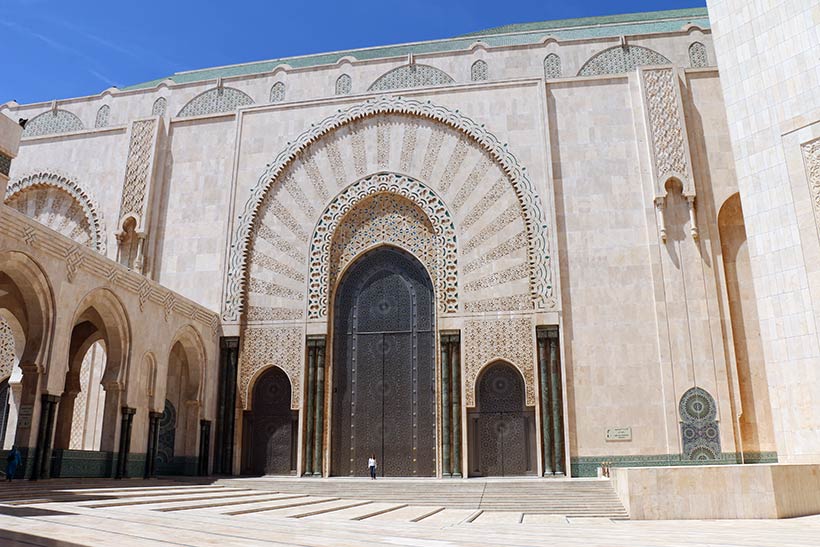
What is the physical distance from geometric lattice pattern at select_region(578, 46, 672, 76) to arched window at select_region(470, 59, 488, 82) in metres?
1.37

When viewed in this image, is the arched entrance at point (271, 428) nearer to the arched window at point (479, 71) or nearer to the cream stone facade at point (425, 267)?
the cream stone facade at point (425, 267)

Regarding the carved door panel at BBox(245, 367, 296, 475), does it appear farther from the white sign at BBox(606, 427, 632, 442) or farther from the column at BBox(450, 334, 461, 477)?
the white sign at BBox(606, 427, 632, 442)

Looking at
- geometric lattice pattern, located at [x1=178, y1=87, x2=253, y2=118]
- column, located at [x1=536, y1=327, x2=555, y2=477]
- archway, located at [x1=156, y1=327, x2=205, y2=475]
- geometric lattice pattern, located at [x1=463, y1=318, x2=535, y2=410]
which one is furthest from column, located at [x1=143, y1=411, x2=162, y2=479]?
geometric lattice pattern, located at [x1=178, y1=87, x2=253, y2=118]

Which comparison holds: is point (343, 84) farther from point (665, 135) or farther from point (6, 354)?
point (6, 354)

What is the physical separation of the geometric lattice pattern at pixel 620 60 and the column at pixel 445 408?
4.48 m

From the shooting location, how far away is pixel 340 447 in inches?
350

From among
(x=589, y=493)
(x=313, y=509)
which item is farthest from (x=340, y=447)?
(x=313, y=509)

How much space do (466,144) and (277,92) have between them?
10.5 ft

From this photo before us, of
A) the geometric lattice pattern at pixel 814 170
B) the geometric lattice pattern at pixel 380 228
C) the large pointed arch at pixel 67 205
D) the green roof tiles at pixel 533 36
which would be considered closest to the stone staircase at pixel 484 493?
the geometric lattice pattern at pixel 380 228

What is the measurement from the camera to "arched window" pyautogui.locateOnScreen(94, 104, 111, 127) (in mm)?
11172

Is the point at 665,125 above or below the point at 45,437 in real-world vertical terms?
above

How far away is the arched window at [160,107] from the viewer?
10.9 meters

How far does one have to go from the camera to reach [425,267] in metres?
9.29

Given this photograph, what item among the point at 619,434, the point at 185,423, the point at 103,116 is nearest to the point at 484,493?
the point at 619,434
